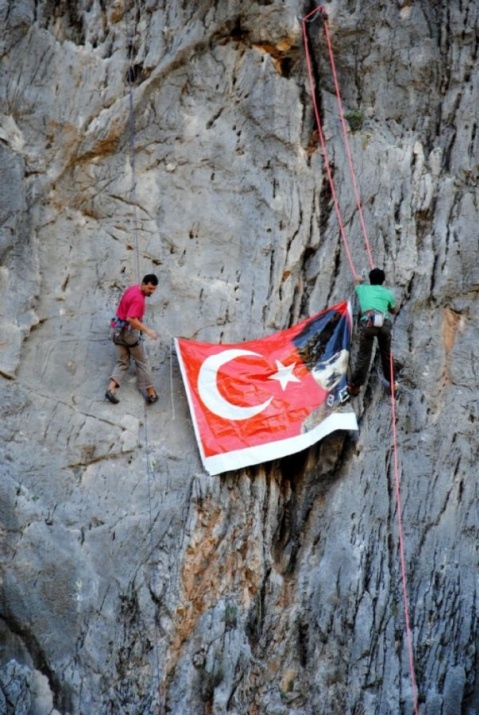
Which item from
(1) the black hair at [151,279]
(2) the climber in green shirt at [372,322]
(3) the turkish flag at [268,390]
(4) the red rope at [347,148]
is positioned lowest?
(3) the turkish flag at [268,390]

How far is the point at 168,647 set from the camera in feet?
41.2

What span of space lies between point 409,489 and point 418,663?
Answer: 192cm

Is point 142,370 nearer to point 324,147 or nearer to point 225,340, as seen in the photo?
point 225,340

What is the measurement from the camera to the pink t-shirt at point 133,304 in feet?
41.8

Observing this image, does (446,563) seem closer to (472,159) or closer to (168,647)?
(168,647)

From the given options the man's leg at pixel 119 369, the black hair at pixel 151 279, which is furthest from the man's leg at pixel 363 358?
the man's leg at pixel 119 369

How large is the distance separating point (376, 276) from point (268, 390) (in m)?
1.77

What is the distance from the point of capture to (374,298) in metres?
13.3

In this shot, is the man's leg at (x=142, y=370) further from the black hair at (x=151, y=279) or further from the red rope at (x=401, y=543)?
the red rope at (x=401, y=543)

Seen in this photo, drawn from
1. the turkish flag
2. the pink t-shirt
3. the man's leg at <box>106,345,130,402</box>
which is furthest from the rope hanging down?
the man's leg at <box>106,345,130,402</box>

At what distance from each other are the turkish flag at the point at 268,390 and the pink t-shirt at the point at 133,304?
0.67m

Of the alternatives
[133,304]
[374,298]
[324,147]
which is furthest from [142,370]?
[324,147]

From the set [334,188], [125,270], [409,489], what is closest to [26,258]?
[125,270]

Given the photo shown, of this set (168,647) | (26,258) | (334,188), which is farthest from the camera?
(334,188)
